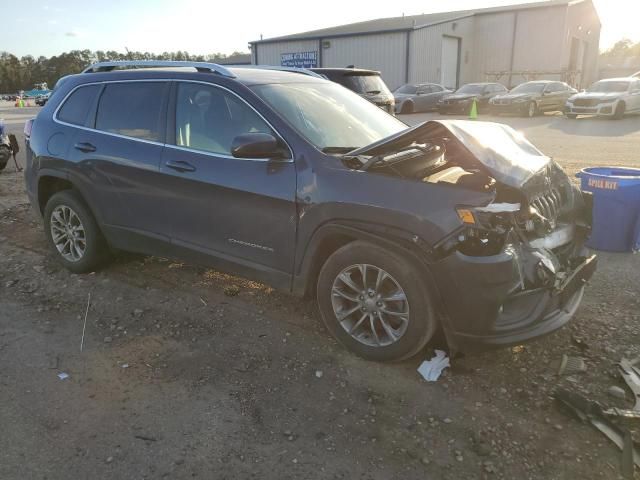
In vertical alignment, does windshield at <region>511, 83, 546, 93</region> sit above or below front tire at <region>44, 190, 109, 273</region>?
above

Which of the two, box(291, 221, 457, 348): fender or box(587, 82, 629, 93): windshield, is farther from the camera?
box(587, 82, 629, 93): windshield

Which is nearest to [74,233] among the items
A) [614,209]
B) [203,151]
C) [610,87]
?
[203,151]

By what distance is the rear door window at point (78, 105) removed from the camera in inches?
180

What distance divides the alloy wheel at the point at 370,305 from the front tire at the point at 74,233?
2536 millimetres

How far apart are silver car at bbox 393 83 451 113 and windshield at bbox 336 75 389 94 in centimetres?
1287

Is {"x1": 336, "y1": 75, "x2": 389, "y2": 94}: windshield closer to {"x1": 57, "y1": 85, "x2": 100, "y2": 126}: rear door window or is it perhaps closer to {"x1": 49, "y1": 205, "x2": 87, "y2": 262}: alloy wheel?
{"x1": 57, "y1": 85, "x2": 100, "y2": 126}: rear door window

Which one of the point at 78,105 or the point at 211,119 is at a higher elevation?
the point at 78,105

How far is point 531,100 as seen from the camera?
834 inches

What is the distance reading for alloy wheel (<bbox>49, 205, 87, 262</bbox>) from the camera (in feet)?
15.5

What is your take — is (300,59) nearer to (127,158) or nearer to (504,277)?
(127,158)

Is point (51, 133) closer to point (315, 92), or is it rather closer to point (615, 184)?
point (315, 92)

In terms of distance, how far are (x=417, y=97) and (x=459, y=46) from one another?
1494cm

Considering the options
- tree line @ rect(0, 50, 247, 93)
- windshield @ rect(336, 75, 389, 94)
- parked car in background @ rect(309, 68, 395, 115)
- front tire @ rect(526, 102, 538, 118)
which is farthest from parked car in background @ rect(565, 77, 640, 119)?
tree line @ rect(0, 50, 247, 93)

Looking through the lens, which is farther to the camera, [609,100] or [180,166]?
[609,100]
